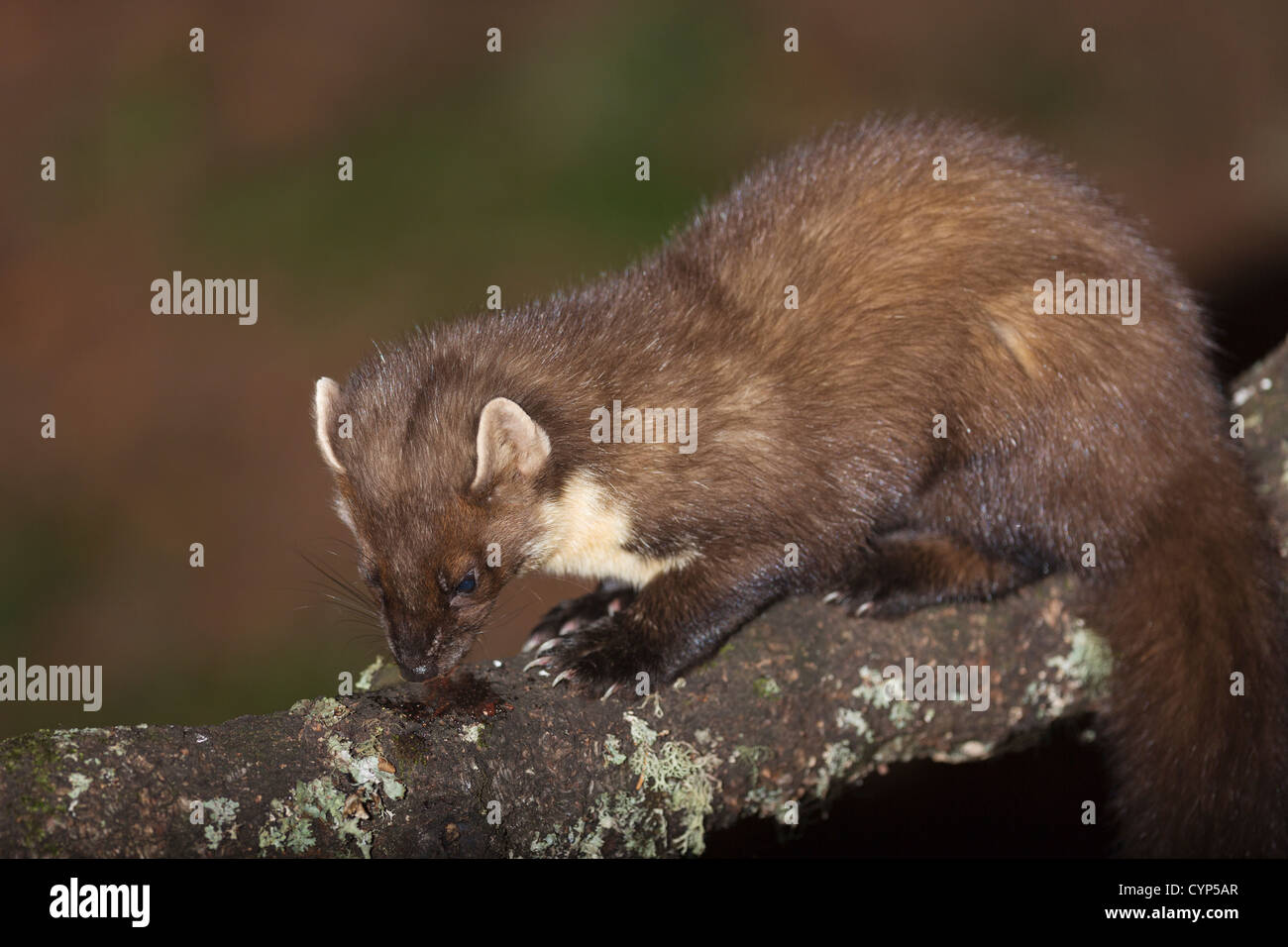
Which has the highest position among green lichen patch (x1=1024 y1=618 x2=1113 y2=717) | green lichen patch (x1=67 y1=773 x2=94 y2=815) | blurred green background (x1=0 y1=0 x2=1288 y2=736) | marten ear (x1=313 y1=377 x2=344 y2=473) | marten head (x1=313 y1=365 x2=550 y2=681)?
blurred green background (x1=0 y1=0 x2=1288 y2=736)

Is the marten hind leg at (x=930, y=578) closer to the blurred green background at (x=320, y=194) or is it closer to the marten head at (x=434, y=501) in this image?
the marten head at (x=434, y=501)

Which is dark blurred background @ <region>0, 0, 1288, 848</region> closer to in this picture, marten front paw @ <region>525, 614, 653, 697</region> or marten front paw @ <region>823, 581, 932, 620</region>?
marten front paw @ <region>823, 581, 932, 620</region>

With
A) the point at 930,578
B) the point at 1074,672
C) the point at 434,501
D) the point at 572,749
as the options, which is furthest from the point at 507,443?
the point at 1074,672

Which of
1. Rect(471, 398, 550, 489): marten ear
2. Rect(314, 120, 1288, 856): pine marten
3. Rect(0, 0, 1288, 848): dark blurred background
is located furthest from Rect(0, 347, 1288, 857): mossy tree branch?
Rect(0, 0, 1288, 848): dark blurred background

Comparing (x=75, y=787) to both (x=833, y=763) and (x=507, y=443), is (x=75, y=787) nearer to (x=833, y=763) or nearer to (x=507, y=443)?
(x=507, y=443)

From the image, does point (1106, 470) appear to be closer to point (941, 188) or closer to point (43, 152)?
point (941, 188)

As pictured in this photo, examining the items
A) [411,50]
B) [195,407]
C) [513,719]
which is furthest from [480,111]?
[513,719]
